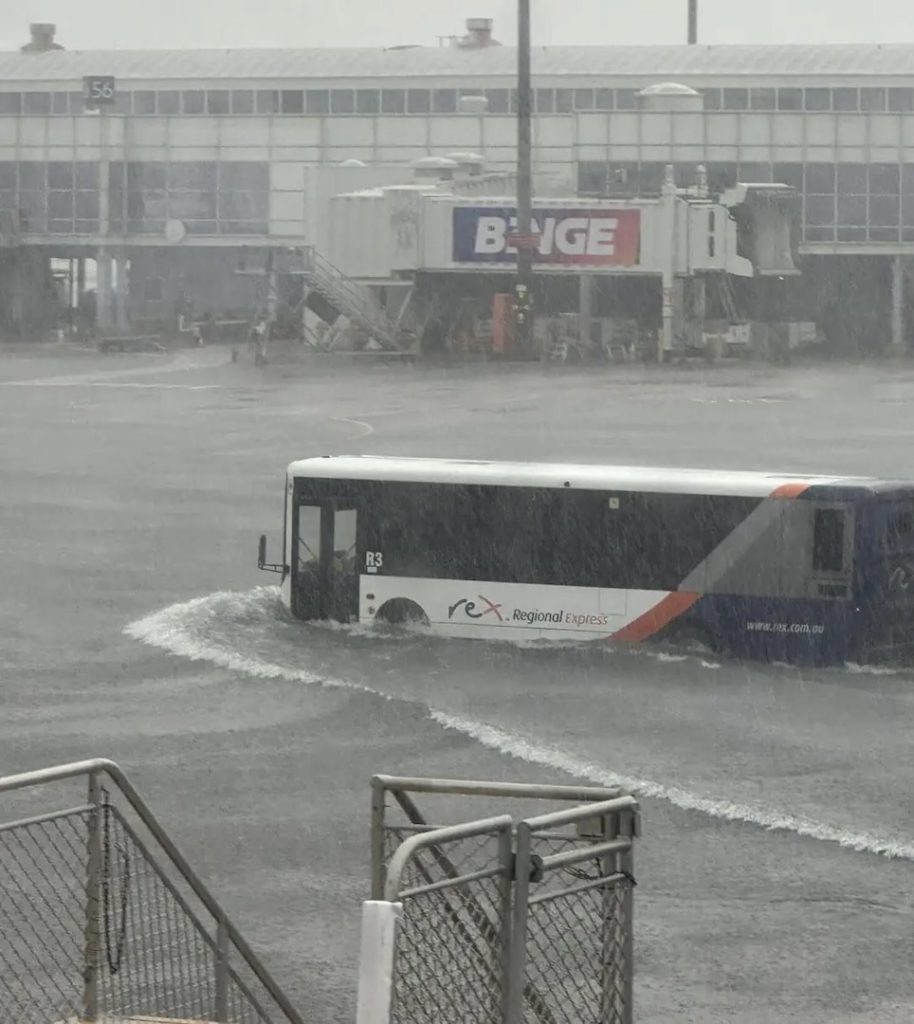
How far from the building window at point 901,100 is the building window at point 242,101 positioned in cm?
3233

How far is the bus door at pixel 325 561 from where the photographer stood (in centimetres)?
2800

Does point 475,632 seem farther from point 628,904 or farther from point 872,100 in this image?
point 872,100

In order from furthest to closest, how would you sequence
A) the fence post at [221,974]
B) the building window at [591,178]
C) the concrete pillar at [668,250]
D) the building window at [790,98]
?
1. the building window at [790,98]
2. the building window at [591,178]
3. the concrete pillar at [668,250]
4. the fence post at [221,974]

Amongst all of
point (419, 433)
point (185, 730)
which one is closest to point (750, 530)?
point (185, 730)

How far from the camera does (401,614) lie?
28.0m

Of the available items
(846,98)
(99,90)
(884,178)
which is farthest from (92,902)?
(99,90)

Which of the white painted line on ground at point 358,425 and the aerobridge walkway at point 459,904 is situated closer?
the aerobridge walkway at point 459,904

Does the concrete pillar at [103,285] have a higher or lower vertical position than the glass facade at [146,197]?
lower

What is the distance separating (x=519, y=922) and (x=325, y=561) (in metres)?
21.1

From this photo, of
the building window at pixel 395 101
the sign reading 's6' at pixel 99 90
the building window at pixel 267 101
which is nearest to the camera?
the sign reading 's6' at pixel 99 90

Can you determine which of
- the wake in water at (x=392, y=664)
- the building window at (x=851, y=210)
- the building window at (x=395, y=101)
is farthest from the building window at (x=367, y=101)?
the wake in water at (x=392, y=664)

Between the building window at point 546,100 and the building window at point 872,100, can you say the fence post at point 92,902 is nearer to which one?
the building window at point 872,100

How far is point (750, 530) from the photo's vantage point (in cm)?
2608

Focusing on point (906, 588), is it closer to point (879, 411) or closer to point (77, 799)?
point (77, 799)
